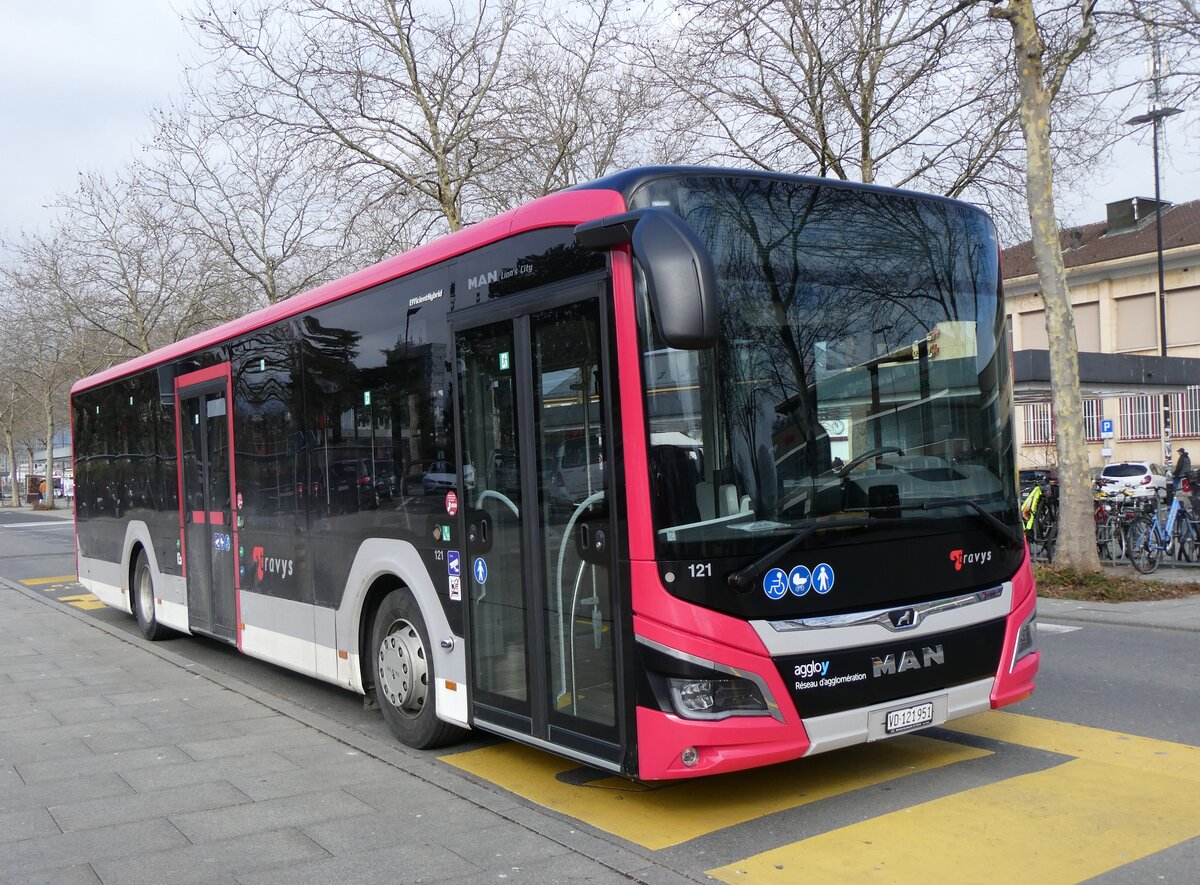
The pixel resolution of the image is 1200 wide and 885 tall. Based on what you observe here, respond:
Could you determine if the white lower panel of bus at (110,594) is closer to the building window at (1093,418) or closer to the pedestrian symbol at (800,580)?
the pedestrian symbol at (800,580)

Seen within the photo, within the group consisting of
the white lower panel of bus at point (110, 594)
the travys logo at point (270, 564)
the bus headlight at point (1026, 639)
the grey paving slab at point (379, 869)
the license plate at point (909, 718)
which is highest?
the travys logo at point (270, 564)

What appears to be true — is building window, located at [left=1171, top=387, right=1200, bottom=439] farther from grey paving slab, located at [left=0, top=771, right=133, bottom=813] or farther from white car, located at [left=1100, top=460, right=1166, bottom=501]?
grey paving slab, located at [left=0, top=771, right=133, bottom=813]

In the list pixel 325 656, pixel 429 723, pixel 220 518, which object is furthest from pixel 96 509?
pixel 429 723

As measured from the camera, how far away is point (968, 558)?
5605 mm

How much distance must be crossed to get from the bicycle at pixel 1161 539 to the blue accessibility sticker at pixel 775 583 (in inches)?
470

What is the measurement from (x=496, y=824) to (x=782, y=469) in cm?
223

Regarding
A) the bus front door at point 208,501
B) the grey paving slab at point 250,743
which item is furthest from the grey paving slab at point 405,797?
the bus front door at point 208,501

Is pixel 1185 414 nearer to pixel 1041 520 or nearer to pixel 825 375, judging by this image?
pixel 1041 520

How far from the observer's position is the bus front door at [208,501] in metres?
9.81

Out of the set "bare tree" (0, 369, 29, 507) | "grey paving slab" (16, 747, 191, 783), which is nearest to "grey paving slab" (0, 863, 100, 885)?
"grey paving slab" (16, 747, 191, 783)

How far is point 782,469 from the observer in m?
4.99

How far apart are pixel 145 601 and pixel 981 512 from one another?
32.8 feet

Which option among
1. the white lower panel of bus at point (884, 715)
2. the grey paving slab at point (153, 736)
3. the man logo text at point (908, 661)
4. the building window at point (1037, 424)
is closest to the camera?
the white lower panel of bus at point (884, 715)

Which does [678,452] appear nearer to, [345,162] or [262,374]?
[262,374]
